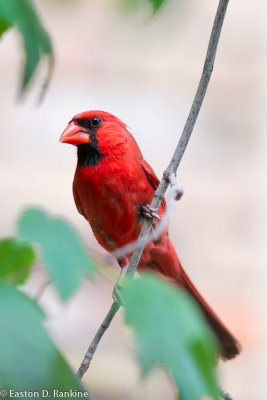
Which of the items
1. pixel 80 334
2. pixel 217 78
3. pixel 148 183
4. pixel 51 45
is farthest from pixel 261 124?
pixel 51 45

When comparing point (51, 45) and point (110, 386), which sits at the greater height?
point (51, 45)

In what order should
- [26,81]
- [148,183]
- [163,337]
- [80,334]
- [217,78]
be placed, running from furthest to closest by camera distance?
[217,78] < [80,334] < [148,183] < [26,81] < [163,337]

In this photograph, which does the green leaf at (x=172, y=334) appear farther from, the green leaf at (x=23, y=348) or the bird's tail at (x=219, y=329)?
the bird's tail at (x=219, y=329)

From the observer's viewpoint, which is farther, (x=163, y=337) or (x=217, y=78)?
(x=217, y=78)

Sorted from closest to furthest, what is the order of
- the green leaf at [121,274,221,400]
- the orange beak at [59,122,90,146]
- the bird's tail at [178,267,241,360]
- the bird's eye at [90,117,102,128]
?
the green leaf at [121,274,221,400] < the orange beak at [59,122,90,146] < the bird's eye at [90,117,102,128] < the bird's tail at [178,267,241,360]

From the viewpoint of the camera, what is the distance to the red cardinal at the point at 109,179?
80.0 inches

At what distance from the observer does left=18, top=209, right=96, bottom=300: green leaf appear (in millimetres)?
590

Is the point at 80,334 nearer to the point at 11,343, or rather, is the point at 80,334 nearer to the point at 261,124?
the point at 261,124

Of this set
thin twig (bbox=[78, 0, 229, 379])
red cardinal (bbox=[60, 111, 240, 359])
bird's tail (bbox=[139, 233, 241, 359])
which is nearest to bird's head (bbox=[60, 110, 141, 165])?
red cardinal (bbox=[60, 111, 240, 359])

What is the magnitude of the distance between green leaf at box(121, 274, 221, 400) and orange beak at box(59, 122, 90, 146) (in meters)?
1.44

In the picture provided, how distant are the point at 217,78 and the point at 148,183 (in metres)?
2.00

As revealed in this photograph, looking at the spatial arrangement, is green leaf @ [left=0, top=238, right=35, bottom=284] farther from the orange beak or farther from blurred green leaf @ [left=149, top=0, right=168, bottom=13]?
the orange beak

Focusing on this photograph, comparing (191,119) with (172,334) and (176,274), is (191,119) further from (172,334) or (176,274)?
(176,274)

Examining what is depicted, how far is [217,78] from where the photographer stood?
12.9ft
